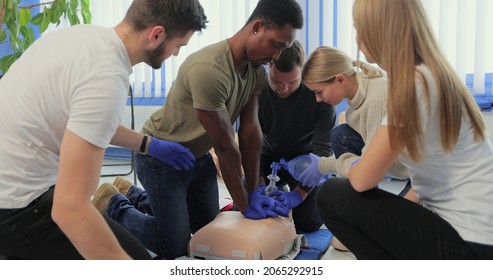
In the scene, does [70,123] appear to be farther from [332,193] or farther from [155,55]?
[332,193]

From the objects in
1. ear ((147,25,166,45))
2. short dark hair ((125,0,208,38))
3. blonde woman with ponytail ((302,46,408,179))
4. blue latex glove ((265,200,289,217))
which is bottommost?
blue latex glove ((265,200,289,217))

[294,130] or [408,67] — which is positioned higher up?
[408,67]

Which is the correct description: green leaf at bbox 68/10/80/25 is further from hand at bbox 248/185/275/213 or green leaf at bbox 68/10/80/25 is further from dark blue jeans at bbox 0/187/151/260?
dark blue jeans at bbox 0/187/151/260

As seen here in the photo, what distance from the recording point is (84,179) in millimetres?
837

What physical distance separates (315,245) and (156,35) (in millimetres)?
1155

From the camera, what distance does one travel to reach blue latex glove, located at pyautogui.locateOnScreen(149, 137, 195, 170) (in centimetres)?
158

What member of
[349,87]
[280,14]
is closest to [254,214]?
[349,87]

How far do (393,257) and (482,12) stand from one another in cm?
242

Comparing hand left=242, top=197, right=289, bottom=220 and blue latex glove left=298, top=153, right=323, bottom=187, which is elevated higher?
blue latex glove left=298, top=153, right=323, bottom=187

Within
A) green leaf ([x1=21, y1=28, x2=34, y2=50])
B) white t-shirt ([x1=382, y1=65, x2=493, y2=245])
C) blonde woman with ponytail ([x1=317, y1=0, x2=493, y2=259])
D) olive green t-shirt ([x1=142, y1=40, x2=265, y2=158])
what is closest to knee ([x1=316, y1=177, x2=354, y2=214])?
blonde woman with ponytail ([x1=317, y1=0, x2=493, y2=259])

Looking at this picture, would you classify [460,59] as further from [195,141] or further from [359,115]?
[195,141]

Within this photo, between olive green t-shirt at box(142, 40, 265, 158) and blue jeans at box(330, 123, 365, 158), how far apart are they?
40cm

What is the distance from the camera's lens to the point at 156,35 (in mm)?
1037

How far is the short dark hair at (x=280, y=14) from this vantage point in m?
1.52
